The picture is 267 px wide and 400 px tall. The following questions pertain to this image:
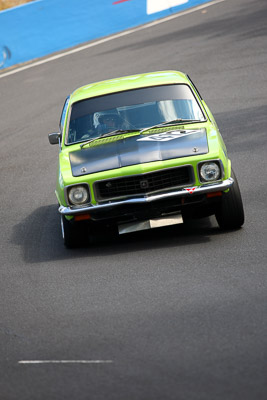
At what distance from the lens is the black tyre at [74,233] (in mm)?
8474

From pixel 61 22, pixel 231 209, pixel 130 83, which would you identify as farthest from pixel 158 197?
pixel 61 22

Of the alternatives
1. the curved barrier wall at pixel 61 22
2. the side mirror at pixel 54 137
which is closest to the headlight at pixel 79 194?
the side mirror at pixel 54 137

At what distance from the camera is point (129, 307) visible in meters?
6.64

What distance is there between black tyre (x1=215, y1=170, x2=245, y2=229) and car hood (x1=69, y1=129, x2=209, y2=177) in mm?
520

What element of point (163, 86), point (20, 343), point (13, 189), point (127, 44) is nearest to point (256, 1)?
point (127, 44)

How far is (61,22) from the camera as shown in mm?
23344

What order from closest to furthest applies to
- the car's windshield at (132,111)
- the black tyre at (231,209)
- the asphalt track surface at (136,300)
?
the asphalt track surface at (136,300) < the black tyre at (231,209) < the car's windshield at (132,111)

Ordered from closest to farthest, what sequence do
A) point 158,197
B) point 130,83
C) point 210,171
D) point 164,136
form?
point 158,197, point 210,171, point 164,136, point 130,83

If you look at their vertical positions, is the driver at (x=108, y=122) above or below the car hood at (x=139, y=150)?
above

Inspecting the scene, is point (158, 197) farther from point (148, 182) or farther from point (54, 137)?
point (54, 137)

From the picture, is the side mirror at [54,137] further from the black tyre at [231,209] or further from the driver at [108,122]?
the black tyre at [231,209]

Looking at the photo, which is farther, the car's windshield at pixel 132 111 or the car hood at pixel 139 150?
the car's windshield at pixel 132 111

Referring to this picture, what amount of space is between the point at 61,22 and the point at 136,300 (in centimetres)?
1771

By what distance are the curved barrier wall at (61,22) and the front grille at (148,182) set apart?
591 inches
